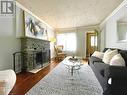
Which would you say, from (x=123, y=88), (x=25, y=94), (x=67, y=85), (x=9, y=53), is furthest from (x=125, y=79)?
(x=9, y=53)

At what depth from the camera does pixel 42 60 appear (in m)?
5.57

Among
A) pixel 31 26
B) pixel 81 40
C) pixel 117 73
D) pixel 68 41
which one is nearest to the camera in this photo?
pixel 117 73

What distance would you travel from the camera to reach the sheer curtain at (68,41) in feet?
29.1

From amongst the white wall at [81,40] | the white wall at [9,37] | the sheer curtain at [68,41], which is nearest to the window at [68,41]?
the sheer curtain at [68,41]

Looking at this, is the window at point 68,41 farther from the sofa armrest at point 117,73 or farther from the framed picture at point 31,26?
the sofa armrest at point 117,73

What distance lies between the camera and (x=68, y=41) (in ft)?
29.6

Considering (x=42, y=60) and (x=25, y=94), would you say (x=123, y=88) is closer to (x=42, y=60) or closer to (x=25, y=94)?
(x=25, y=94)

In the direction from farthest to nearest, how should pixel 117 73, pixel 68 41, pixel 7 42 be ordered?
pixel 68 41
pixel 7 42
pixel 117 73

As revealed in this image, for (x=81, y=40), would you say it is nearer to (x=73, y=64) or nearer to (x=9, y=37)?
(x=73, y=64)

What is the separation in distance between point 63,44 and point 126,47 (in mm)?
5670

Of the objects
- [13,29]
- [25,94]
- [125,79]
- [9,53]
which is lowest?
[25,94]

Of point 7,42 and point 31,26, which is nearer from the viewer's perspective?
point 7,42

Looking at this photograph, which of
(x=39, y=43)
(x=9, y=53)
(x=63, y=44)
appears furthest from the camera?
(x=63, y=44)

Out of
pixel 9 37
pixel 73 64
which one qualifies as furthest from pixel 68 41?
pixel 9 37
